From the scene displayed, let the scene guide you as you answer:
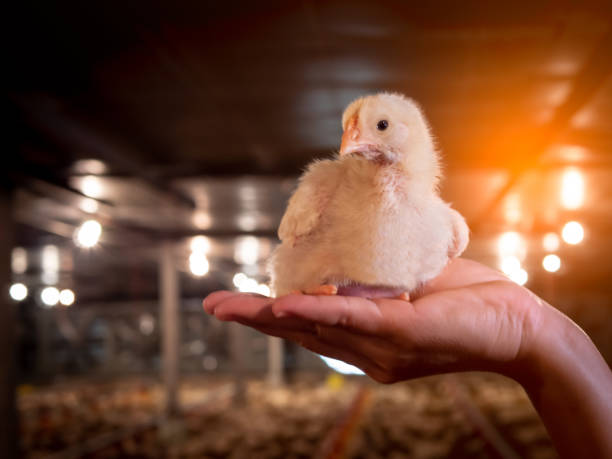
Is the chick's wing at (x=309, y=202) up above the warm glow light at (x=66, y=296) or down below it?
above

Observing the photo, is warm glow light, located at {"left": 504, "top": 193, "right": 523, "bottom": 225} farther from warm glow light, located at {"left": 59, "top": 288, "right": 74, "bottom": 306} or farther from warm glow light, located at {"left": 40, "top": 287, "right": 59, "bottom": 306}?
warm glow light, located at {"left": 40, "top": 287, "right": 59, "bottom": 306}

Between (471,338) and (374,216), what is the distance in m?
0.21

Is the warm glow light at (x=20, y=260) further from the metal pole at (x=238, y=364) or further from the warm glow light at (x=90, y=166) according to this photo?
the warm glow light at (x=90, y=166)

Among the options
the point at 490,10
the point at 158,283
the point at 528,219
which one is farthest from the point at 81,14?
the point at 158,283

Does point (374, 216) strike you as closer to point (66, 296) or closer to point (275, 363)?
point (275, 363)

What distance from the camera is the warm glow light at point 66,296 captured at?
13.6 m

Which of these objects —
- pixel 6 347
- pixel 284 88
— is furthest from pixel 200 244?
pixel 284 88

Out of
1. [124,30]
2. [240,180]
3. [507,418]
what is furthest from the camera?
[507,418]

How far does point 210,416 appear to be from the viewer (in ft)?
28.9

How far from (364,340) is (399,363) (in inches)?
2.6

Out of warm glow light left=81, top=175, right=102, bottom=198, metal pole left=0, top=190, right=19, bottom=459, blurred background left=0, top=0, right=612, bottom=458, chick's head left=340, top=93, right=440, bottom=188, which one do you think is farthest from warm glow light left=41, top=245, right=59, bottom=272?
chick's head left=340, top=93, right=440, bottom=188

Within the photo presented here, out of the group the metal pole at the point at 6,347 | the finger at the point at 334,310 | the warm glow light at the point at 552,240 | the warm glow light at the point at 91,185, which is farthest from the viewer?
the warm glow light at the point at 552,240

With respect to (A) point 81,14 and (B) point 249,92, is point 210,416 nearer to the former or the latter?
(B) point 249,92

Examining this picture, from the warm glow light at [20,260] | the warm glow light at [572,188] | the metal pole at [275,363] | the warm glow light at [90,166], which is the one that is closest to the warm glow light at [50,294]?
the warm glow light at [20,260]
